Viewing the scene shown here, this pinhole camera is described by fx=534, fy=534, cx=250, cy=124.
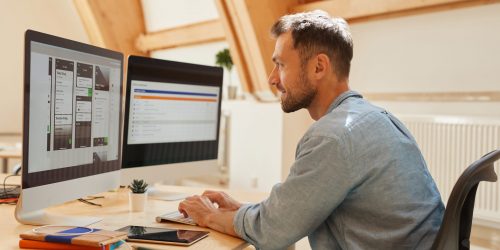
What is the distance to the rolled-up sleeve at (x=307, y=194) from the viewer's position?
131 centimetres

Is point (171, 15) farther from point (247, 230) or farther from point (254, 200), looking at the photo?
point (247, 230)

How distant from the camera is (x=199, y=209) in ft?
5.18

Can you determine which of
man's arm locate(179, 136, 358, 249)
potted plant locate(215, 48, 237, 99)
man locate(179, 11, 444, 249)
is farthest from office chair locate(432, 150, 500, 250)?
potted plant locate(215, 48, 237, 99)

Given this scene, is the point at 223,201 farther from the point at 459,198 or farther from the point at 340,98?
the point at 459,198

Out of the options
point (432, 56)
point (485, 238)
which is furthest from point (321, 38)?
point (485, 238)

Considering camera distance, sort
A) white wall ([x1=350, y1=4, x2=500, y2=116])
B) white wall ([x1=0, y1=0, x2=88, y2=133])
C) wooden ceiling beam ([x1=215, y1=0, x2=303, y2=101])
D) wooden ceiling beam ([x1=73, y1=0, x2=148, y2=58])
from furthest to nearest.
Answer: wooden ceiling beam ([x1=73, y1=0, x2=148, y2=58]), white wall ([x1=0, y1=0, x2=88, y2=133]), wooden ceiling beam ([x1=215, y1=0, x2=303, y2=101]), white wall ([x1=350, y1=4, x2=500, y2=116])

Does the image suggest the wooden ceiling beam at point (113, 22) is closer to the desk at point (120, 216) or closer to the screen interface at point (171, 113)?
the screen interface at point (171, 113)

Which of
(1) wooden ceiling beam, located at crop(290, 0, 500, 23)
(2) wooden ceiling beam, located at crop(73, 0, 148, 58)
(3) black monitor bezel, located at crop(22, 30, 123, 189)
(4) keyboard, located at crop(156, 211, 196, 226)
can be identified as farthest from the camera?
(2) wooden ceiling beam, located at crop(73, 0, 148, 58)

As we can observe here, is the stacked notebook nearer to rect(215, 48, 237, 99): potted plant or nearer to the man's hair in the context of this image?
the man's hair

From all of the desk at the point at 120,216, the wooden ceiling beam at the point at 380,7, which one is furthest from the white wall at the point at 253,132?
the desk at the point at 120,216

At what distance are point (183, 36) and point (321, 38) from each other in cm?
437

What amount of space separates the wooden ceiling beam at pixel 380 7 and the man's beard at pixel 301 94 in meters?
2.20

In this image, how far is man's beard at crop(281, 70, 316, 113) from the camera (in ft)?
5.34

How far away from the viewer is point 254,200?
200 centimetres
